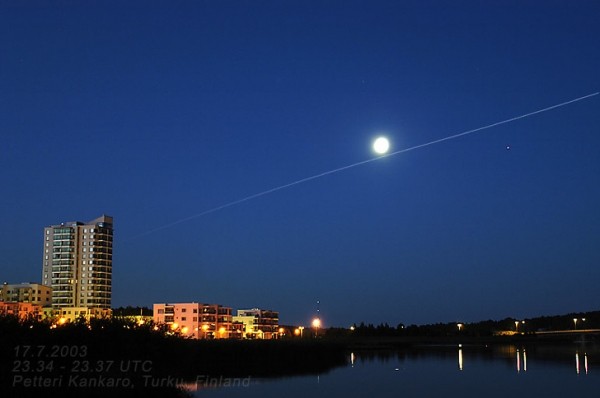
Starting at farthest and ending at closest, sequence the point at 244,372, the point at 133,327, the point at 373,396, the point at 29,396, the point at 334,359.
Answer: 1. the point at 334,359
2. the point at 244,372
3. the point at 373,396
4. the point at 133,327
5. the point at 29,396

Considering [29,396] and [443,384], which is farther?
[443,384]

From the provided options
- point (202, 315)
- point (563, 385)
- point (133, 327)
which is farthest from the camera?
point (202, 315)

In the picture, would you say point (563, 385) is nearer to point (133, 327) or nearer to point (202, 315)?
point (133, 327)

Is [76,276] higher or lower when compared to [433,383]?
higher

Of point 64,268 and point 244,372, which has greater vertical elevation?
point 64,268

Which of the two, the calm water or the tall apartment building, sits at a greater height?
the tall apartment building

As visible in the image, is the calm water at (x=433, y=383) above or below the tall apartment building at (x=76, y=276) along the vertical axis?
below

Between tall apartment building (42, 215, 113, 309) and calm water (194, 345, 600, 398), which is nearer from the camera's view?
calm water (194, 345, 600, 398)

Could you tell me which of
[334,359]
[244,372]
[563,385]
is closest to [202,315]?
[334,359]

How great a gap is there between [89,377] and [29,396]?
398 centimetres

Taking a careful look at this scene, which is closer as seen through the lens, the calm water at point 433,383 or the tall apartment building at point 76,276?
the calm water at point 433,383

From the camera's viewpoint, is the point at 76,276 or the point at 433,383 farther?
the point at 76,276

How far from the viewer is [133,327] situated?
42781mm

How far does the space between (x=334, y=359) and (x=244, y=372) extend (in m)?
26.2
